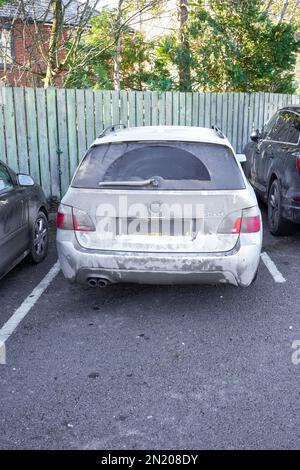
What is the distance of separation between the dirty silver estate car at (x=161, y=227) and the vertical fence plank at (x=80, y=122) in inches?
171

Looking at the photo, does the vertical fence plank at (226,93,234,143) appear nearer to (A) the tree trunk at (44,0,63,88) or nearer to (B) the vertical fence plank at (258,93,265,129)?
(B) the vertical fence plank at (258,93,265,129)

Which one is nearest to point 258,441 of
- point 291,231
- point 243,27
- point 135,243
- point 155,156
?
point 135,243

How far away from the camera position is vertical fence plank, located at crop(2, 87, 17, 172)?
7.37 metres

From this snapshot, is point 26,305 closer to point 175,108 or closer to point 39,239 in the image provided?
point 39,239

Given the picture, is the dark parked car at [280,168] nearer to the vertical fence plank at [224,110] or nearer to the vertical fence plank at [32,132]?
the vertical fence plank at [224,110]

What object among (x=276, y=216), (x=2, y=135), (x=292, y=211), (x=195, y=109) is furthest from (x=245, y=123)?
(x=2, y=135)

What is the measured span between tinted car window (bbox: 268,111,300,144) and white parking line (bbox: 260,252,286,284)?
1.74 meters

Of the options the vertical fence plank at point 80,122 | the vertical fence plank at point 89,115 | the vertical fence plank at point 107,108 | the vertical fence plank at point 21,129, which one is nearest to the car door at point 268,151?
the vertical fence plank at point 107,108

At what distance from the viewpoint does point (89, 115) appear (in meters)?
8.23

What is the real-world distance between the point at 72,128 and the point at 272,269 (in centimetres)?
451

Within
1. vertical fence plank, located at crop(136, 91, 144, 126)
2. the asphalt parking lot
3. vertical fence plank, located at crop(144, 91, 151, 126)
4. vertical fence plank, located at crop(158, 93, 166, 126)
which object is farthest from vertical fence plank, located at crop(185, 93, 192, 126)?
the asphalt parking lot

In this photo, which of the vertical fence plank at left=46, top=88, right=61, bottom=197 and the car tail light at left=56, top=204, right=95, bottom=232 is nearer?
the car tail light at left=56, top=204, right=95, bottom=232

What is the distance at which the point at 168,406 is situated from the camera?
9.45ft

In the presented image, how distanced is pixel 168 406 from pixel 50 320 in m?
1.63
